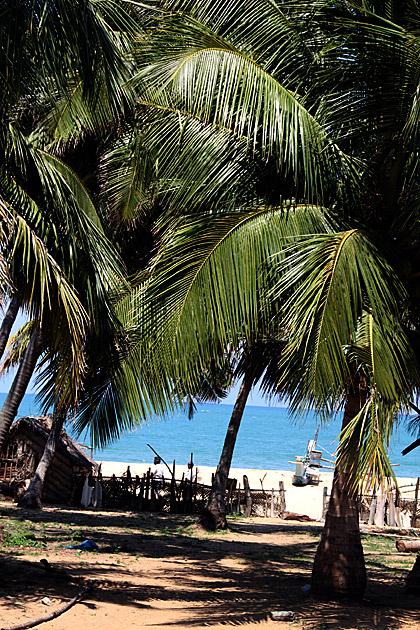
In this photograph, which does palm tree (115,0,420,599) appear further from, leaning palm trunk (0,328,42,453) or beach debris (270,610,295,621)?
leaning palm trunk (0,328,42,453)

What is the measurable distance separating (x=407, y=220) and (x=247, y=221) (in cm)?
142

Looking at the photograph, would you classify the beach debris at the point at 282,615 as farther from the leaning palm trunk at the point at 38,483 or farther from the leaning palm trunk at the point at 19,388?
the leaning palm trunk at the point at 38,483

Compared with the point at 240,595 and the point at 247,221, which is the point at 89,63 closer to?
the point at 247,221

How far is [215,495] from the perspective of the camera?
14953 millimetres

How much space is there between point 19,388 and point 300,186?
7045 mm

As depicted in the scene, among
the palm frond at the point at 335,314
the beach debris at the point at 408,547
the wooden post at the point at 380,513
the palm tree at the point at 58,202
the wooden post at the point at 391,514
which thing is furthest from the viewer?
the wooden post at the point at 391,514

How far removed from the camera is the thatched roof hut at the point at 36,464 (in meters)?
18.2

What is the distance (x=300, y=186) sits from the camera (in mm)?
6598

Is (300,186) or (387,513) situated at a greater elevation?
(300,186)

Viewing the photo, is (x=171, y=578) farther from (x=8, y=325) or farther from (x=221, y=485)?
(x=221, y=485)

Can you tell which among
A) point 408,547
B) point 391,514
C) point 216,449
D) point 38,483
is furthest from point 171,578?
point 216,449

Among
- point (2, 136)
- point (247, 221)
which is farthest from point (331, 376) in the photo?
point (2, 136)

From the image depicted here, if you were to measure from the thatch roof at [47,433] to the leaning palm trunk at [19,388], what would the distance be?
6.31 m

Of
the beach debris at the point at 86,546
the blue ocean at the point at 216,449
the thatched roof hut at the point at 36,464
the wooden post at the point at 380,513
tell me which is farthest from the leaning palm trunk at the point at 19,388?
the blue ocean at the point at 216,449
